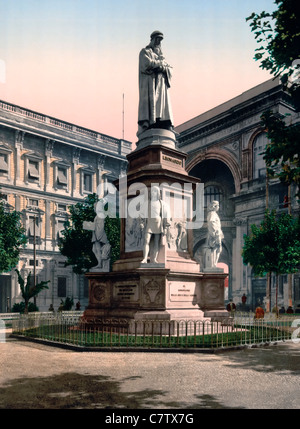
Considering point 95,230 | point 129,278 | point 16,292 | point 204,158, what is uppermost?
point 204,158

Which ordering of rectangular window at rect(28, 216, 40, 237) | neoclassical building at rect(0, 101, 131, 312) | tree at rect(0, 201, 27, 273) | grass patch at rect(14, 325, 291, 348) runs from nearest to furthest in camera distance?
grass patch at rect(14, 325, 291, 348) < tree at rect(0, 201, 27, 273) < neoclassical building at rect(0, 101, 131, 312) < rectangular window at rect(28, 216, 40, 237)

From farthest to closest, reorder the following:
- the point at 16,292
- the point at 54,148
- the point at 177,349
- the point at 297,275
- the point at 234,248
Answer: the point at 54,148
the point at 234,248
the point at 16,292
the point at 297,275
the point at 177,349

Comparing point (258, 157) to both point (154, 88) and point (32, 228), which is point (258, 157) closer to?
point (32, 228)

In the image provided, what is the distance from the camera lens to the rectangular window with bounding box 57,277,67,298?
159 feet

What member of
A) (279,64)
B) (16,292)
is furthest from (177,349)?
(16,292)

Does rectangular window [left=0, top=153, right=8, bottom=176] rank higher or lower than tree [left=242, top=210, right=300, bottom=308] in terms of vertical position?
higher

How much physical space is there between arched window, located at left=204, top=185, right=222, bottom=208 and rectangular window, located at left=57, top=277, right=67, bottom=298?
18527 mm

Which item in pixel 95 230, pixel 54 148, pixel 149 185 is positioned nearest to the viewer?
pixel 149 185

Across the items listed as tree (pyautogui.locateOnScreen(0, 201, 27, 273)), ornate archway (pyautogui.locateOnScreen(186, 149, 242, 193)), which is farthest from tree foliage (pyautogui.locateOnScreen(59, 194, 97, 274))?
ornate archway (pyautogui.locateOnScreen(186, 149, 242, 193))

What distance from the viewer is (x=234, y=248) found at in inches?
1860

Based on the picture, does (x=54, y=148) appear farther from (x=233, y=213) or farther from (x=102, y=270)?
(x=102, y=270)

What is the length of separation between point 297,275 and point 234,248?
8.79m

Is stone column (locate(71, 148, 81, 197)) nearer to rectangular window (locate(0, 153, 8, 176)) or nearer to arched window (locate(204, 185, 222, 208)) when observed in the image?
rectangular window (locate(0, 153, 8, 176))
